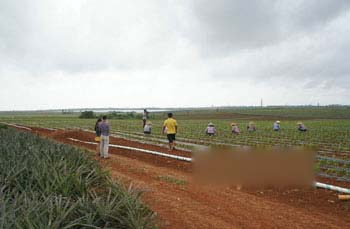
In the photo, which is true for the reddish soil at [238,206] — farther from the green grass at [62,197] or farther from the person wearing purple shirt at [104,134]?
the person wearing purple shirt at [104,134]

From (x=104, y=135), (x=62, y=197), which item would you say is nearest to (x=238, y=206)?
(x=62, y=197)

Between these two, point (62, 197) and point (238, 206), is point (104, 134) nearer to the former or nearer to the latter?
point (238, 206)

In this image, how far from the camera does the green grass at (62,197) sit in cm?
396

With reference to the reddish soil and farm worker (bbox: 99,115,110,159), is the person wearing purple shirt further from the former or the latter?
the reddish soil

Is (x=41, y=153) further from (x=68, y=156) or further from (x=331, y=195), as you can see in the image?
(x=331, y=195)

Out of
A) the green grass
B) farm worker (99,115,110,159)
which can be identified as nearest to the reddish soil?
the green grass

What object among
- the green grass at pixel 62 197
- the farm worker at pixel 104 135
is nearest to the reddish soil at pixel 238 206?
the green grass at pixel 62 197

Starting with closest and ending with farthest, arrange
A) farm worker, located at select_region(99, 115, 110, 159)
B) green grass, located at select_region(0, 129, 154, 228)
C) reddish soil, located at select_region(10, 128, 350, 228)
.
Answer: green grass, located at select_region(0, 129, 154, 228) < reddish soil, located at select_region(10, 128, 350, 228) < farm worker, located at select_region(99, 115, 110, 159)

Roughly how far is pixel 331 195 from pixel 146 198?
416 centimetres

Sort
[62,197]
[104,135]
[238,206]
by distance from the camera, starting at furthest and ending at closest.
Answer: [104,135] → [238,206] → [62,197]

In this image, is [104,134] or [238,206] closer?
[238,206]

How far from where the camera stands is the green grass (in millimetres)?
3959

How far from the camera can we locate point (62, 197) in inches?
196

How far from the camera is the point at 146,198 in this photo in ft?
20.9
